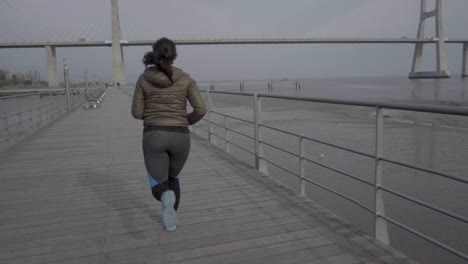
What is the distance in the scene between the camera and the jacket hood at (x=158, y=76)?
253 centimetres

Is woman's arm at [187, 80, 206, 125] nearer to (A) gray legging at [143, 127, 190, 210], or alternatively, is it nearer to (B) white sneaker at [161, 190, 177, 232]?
(A) gray legging at [143, 127, 190, 210]

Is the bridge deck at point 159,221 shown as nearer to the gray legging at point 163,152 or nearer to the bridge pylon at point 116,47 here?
the gray legging at point 163,152

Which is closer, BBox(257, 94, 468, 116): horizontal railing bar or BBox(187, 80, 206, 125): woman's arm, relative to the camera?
BBox(257, 94, 468, 116): horizontal railing bar

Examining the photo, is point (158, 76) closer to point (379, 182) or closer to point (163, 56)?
point (163, 56)

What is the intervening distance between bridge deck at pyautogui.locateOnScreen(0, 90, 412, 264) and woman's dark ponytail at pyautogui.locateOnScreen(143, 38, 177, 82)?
1.15m

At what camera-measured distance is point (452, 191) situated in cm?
647

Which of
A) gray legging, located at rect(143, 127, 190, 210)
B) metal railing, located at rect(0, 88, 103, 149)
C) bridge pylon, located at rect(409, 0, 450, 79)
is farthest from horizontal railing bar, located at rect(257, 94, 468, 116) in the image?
bridge pylon, located at rect(409, 0, 450, 79)

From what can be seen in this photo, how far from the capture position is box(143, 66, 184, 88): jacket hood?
2.53 metres

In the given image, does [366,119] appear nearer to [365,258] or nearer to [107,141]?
[107,141]

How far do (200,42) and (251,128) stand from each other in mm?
44972

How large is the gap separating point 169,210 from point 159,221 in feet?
1.70

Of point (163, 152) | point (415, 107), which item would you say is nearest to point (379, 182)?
point (415, 107)

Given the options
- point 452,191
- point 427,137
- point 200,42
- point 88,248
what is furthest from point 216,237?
point 200,42

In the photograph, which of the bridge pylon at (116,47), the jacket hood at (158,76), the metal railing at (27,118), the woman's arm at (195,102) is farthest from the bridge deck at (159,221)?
the bridge pylon at (116,47)
